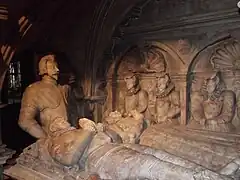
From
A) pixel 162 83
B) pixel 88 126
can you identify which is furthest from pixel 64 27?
pixel 88 126

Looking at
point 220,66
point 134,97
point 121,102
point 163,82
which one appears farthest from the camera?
point 121,102

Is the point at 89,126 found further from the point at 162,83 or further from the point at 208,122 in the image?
the point at 208,122

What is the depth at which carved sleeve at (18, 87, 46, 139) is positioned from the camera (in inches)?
138

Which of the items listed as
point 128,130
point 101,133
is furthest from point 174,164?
point 128,130

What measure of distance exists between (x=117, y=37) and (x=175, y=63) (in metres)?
0.93

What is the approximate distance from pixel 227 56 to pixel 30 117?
2221mm

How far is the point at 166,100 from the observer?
3893mm

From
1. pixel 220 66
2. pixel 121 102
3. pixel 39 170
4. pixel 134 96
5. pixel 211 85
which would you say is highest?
pixel 220 66

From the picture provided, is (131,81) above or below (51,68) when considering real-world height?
below

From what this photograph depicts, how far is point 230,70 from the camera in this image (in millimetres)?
3451

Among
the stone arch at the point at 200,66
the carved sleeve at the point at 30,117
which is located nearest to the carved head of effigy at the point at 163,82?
the stone arch at the point at 200,66

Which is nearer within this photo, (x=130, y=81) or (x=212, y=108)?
(x=212, y=108)

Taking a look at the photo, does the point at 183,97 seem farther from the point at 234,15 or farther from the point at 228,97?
the point at 234,15

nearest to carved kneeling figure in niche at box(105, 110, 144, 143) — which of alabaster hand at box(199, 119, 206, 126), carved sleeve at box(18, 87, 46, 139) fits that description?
alabaster hand at box(199, 119, 206, 126)
